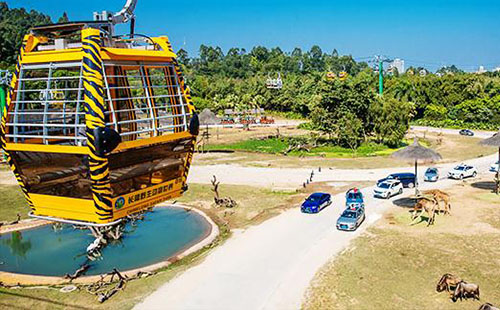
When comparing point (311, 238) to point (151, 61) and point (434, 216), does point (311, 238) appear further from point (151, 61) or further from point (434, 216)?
point (151, 61)

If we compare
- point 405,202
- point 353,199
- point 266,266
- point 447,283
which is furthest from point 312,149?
point 447,283

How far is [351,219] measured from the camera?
2533cm

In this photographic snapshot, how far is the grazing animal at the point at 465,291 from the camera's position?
16906 mm

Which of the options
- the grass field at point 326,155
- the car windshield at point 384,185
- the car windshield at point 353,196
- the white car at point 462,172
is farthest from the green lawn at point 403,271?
the grass field at point 326,155

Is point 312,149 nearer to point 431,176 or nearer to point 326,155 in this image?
point 326,155

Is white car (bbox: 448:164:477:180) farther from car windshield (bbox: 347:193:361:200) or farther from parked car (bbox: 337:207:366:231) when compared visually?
parked car (bbox: 337:207:366:231)

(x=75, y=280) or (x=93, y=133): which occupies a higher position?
(x=93, y=133)

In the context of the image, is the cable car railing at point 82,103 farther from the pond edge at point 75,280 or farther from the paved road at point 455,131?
the paved road at point 455,131

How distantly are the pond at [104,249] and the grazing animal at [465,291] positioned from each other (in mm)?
14263

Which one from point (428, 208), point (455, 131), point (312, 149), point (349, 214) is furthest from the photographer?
point (455, 131)

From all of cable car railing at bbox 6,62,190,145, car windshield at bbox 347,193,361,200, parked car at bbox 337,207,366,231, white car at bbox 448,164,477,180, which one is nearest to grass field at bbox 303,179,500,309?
parked car at bbox 337,207,366,231

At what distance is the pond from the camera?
23.1 meters

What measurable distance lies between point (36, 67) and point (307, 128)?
2797 inches

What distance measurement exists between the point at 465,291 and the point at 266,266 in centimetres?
833
